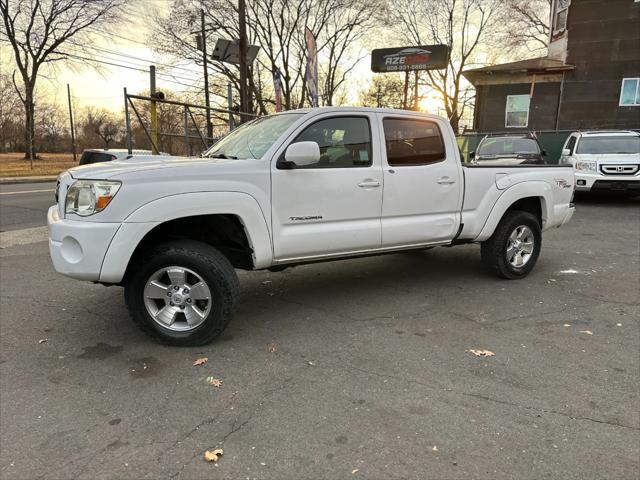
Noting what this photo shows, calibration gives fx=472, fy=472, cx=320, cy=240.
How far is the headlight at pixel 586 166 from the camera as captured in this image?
37.5 feet

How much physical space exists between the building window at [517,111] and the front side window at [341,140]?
67.4ft

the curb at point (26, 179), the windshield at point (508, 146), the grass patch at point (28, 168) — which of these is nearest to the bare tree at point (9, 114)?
the grass patch at point (28, 168)

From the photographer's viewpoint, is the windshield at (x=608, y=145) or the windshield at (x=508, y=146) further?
the windshield at (x=508, y=146)

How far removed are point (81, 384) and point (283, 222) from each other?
1.86 m

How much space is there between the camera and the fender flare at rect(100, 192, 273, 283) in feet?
11.0

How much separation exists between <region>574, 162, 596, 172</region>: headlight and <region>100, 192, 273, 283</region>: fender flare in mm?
10517

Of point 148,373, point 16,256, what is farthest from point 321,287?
point 16,256

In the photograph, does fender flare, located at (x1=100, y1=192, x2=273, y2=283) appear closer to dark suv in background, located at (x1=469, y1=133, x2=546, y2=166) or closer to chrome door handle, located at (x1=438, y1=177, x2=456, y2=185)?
chrome door handle, located at (x1=438, y1=177, x2=456, y2=185)

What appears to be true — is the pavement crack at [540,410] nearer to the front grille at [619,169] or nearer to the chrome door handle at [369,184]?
the chrome door handle at [369,184]

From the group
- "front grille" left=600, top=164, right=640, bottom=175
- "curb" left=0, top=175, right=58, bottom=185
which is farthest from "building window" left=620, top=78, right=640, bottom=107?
"curb" left=0, top=175, right=58, bottom=185

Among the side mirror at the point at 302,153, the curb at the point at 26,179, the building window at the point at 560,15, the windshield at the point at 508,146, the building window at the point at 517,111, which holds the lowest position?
the curb at the point at 26,179

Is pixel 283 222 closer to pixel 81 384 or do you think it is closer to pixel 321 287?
pixel 321 287

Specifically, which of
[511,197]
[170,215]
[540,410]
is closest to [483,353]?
[540,410]

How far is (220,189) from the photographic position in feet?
11.8
